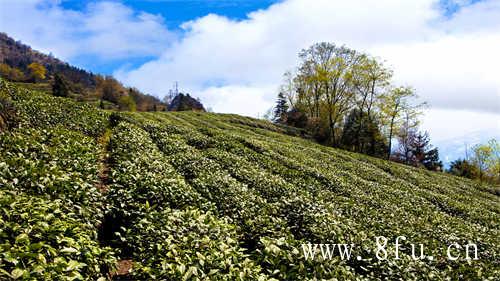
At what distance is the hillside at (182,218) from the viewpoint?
637cm

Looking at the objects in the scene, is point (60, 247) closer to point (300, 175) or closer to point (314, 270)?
point (314, 270)

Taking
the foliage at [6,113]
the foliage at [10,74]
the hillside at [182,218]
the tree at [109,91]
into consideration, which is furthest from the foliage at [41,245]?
the foliage at [10,74]

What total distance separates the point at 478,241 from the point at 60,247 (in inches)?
683

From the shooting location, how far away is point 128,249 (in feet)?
30.1

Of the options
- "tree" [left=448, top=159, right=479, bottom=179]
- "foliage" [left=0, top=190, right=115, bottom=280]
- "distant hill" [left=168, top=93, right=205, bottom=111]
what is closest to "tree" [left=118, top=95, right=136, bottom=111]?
"distant hill" [left=168, top=93, right=205, bottom=111]

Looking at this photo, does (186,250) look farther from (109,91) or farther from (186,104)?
(109,91)

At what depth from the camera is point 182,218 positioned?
9422mm

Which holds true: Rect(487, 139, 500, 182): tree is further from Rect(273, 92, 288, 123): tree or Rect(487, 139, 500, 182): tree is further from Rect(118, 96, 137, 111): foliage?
Rect(118, 96, 137, 111): foliage

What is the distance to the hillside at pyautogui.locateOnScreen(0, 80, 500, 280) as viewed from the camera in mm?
6371

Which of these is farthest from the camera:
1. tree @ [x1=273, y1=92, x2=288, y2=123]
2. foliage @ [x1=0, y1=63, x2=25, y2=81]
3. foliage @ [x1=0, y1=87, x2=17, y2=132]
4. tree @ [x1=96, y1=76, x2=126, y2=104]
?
tree @ [x1=96, y1=76, x2=126, y2=104]

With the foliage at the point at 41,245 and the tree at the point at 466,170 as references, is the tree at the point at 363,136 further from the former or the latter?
the foliage at the point at 41,245

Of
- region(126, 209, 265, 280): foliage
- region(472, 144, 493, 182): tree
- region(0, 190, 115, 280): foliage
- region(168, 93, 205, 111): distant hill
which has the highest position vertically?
region(168, 93, 205, 111): distant hill

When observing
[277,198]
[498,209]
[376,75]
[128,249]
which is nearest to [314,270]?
[128,249]

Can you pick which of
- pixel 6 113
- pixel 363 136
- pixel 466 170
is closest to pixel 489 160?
pixel 466 170
